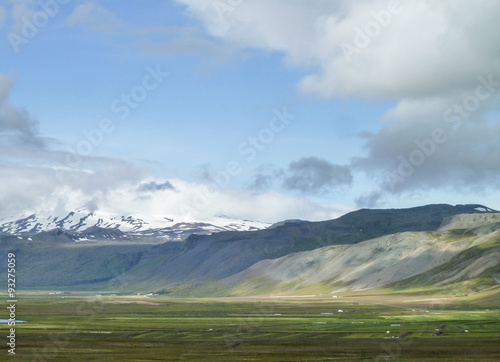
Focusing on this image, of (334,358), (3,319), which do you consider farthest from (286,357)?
(3,319)

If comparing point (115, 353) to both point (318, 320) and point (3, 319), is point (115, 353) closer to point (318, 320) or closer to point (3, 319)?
point (318, 320)

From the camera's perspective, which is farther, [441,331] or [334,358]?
[441,331]

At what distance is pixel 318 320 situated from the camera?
160 meters

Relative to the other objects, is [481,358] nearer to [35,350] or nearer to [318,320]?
[35,350]

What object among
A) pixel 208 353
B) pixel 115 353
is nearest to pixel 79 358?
pixel 115 353

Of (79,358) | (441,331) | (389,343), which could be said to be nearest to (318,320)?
(441,331)

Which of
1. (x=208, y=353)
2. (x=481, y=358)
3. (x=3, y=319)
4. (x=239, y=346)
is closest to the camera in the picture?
(x=481, y=358)

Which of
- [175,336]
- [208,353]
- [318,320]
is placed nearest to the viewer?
[208,353]

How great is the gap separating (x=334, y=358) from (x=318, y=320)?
69.0m

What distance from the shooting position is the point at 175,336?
12481 centimetres

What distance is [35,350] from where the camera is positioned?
333 feet

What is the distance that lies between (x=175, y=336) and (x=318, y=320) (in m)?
43.9

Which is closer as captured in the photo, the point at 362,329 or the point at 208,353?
the point at 208,353

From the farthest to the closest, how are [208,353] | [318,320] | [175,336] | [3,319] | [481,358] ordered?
[3,319] → [318,320] → [175,336] → [208,353] → [481,358]
